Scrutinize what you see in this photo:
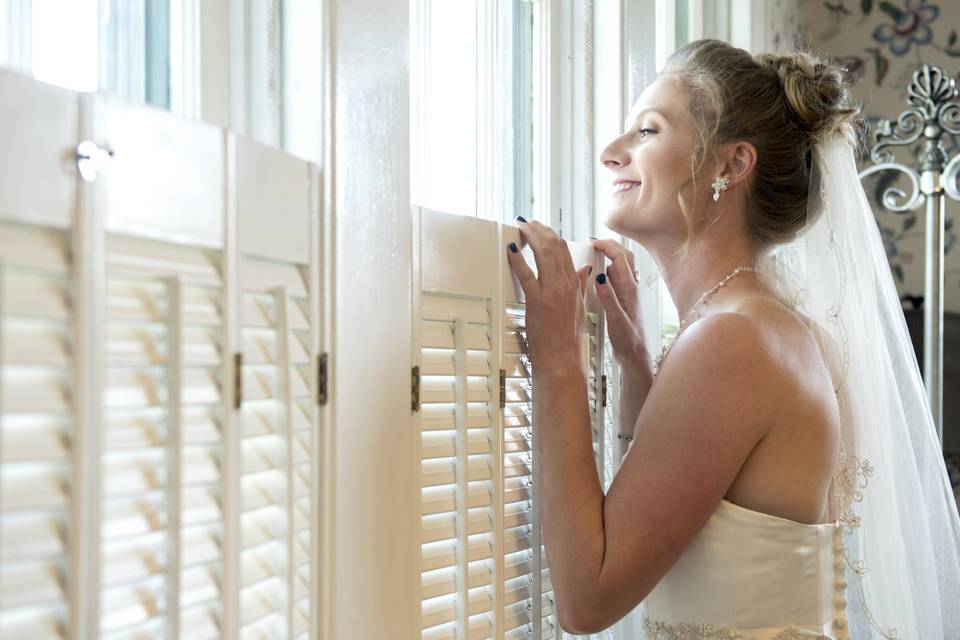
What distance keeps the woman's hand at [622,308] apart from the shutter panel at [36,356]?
2.90 feet

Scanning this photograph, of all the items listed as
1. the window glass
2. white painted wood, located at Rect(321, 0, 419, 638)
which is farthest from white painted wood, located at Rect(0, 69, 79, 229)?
the window glass

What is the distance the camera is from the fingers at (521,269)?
118cm


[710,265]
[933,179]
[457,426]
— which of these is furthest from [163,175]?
[933,179]

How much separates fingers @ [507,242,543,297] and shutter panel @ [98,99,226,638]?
50 centimetres

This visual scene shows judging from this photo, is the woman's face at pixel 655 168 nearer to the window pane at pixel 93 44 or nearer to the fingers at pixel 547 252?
the fingers at pixel 547 252

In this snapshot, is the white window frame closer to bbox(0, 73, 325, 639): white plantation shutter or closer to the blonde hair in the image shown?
bbox(0, 73, 325, 639): white plantation shutter

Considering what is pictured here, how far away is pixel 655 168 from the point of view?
1276mm

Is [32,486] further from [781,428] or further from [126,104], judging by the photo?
[781,428]

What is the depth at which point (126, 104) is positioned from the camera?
2.10 feet

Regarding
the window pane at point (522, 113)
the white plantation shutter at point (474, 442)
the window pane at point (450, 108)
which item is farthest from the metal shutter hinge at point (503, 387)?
the window pane at point (522, 113)

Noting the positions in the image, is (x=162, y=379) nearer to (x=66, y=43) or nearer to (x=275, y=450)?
(x=275, y=450)

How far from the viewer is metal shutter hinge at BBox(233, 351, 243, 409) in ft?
2.45

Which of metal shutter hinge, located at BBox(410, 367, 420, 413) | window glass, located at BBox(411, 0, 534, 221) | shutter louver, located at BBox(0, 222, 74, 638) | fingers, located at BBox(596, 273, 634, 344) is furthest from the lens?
fingers, located at BBox(596, 273, 634, 344)

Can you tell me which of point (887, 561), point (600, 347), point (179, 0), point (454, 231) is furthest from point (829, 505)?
point (179, 0)
